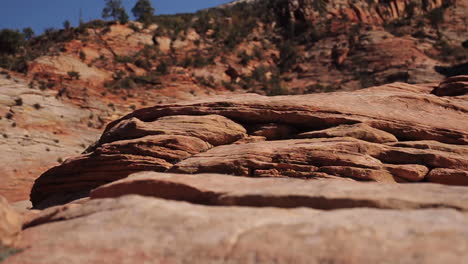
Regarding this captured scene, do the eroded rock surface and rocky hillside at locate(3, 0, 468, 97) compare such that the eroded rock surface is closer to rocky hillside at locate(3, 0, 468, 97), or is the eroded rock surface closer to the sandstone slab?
the sandstone slab

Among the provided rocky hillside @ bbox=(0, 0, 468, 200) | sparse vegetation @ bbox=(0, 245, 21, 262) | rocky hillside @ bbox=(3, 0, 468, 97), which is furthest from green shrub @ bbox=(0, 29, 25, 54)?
sparse vegetation @ bbox=(0, 245, 21, 262)

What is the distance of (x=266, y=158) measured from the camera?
831cm

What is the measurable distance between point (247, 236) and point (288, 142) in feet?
18.9

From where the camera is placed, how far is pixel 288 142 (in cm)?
908

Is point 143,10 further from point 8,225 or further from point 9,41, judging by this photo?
point 8,225

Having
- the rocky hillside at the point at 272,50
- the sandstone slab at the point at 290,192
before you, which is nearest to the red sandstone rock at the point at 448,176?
the sandstone slab at the point at 290,192

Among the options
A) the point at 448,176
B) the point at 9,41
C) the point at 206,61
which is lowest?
the point at 448,176

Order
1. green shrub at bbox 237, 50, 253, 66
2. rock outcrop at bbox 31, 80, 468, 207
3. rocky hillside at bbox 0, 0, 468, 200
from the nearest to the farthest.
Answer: rock outcrop at bbox 31, 80, 468, 207
rocky hillside at bbox 0, 0, 468, 200
green shrub at bbox 237, 50, 253, 66

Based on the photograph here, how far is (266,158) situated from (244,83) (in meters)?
24.4

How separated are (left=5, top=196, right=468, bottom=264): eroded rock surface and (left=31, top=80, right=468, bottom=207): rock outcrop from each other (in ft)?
12.9

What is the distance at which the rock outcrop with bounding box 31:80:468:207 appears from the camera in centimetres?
826

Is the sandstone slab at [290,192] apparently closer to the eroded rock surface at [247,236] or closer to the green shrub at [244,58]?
the eroded rock surface at [247,236]

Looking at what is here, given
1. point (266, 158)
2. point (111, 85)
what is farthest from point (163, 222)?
point (111, 85)

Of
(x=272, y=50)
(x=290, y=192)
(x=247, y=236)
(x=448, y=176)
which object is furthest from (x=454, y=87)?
(x=272, y=50)
